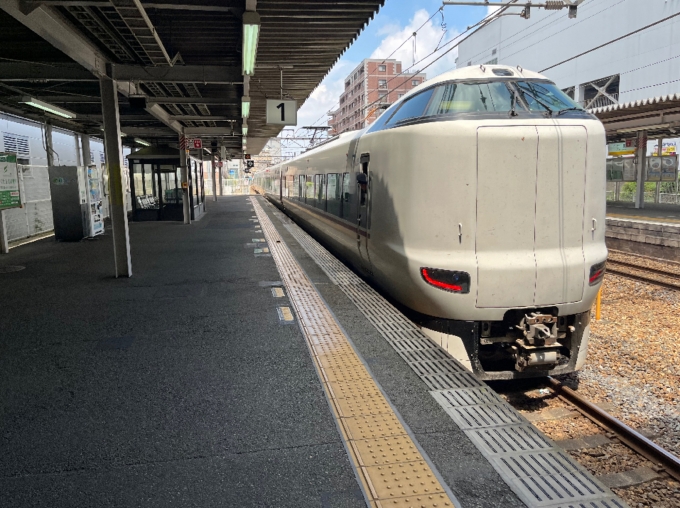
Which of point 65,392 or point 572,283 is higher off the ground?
point 572,283

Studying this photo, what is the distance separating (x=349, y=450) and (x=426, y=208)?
230 centimetres

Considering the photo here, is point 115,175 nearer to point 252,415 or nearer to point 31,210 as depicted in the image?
point 252,415

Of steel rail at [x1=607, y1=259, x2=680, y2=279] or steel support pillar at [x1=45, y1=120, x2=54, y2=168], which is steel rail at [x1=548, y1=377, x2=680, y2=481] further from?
steel support pillar at [x1=45, y1=120, x2=54, y2=168]

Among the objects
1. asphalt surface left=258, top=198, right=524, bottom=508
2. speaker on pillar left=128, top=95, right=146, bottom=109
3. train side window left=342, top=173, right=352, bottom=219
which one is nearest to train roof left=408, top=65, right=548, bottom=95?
train side window left=342, top=173, right=352, bottom=219

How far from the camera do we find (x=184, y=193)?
56.1 feet

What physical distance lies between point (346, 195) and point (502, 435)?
5117 millimetres

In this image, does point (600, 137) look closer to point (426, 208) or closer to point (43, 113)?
point (426, 208)

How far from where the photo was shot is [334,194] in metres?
8.85

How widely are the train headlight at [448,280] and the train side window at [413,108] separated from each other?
1497 millimetres

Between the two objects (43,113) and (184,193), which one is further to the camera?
(184,193)

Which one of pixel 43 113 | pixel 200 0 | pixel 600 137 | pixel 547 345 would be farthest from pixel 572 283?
pixel 43 113

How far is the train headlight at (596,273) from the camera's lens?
14.4 feet

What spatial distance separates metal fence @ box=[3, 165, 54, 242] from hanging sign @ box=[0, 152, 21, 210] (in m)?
2.24

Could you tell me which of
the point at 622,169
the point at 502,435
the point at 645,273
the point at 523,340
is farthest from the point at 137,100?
the point at 622,169
